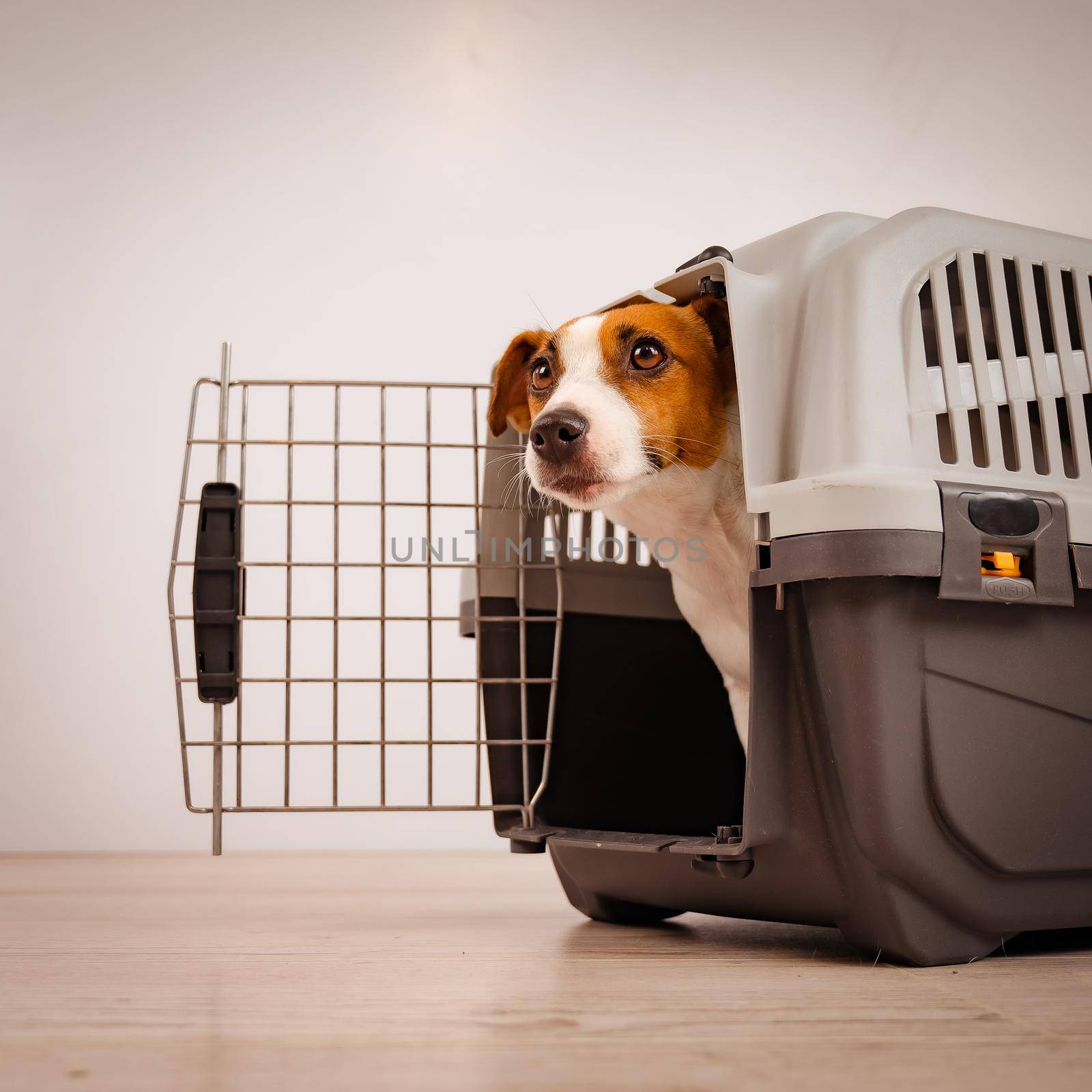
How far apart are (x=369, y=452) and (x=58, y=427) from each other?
829 millimetres

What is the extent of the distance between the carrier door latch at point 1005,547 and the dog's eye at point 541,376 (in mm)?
652

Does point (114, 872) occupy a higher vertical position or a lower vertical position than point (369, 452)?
lower

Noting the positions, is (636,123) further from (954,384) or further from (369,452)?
(954,384)

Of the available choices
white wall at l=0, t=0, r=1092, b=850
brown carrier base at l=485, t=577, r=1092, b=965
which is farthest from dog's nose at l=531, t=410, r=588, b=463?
white wall at l=0, t=0, r=1092, b=850

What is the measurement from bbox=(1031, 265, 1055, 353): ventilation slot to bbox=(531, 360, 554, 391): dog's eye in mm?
609

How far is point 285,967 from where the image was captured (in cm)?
101

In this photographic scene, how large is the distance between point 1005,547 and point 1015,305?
0.36 metres

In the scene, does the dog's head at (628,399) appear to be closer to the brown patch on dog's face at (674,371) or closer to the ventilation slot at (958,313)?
the brown patch on dog's face at (674,371)

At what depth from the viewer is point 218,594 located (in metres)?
1.41

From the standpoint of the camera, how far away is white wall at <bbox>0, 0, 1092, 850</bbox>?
2920 mm

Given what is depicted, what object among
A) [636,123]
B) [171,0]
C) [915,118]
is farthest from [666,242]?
[171,0]

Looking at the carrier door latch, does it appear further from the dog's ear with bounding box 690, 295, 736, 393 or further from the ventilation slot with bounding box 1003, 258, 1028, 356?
the dog's ear with bounding box 690, 295, 736, 393

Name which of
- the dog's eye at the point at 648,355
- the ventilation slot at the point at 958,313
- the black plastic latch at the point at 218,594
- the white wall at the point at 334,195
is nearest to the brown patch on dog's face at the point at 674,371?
the dog's eye at the point at 648,355

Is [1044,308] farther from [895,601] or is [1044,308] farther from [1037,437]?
[895,601]
